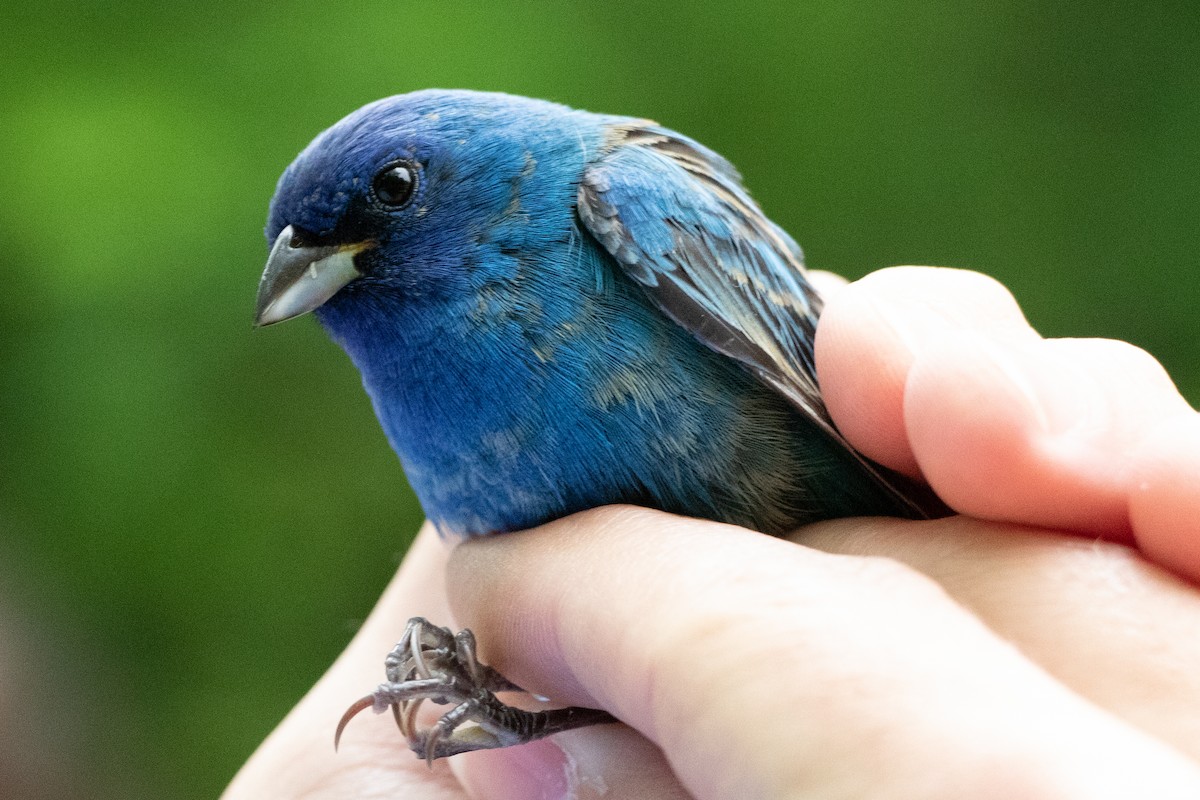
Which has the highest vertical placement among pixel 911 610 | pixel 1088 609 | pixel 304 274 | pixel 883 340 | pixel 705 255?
pixel 304 274

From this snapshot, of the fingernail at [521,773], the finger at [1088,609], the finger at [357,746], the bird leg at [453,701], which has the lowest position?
the finger at [357,746]

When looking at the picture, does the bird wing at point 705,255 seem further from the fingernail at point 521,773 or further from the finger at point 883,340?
the fingernail at point 521,773

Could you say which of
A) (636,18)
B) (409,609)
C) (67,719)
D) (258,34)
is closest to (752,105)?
(636,18)

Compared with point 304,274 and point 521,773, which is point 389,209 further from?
point 521,773

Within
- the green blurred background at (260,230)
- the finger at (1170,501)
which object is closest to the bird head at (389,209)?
the finger at (1170,501)

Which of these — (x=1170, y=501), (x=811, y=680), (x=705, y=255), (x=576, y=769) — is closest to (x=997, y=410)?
(x=1170, y=501)

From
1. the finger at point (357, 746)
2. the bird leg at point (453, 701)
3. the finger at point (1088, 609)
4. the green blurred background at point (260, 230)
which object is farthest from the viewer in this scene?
the green blurred background at point (260, 230)

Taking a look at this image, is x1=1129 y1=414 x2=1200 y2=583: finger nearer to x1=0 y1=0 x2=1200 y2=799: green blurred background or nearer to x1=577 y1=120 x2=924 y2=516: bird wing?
x1=577 y1=120 x2=924 y2=516: bird wing
